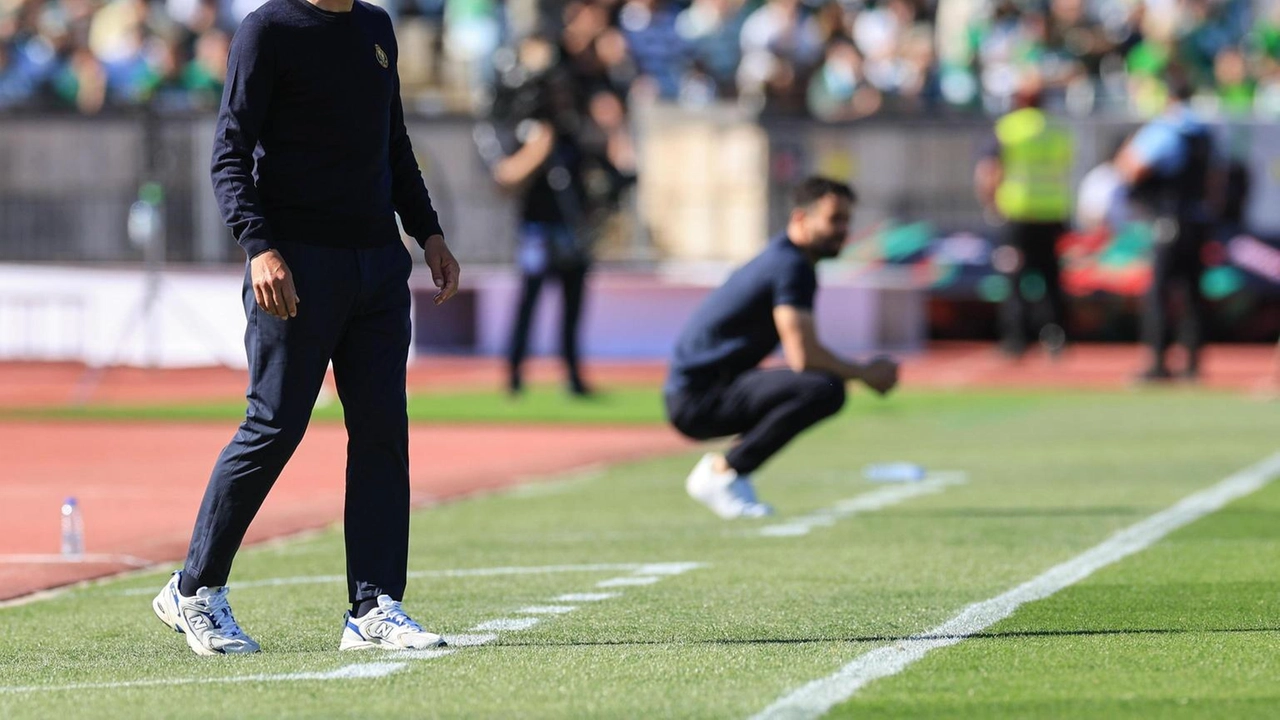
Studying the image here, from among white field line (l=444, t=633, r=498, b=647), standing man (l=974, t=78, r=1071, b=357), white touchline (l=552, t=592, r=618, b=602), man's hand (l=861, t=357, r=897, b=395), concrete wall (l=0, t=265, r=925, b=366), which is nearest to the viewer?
white field line (l=444, t=633, r=498, b=647)

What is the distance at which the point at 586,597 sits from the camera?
309 inches

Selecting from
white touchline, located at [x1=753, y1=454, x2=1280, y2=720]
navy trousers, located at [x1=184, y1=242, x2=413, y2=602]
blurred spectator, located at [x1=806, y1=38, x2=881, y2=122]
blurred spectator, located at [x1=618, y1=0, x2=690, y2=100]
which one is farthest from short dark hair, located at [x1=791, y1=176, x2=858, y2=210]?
blurred spectator, located at [x1=618, y1=0, x2=690, y2=100]

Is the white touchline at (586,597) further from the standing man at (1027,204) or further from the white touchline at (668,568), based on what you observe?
the standing man at (1027,204)

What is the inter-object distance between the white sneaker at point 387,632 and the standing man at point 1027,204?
16.9 meters

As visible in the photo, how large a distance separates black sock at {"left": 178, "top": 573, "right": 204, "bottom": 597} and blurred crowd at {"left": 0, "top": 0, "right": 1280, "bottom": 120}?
1860 cm

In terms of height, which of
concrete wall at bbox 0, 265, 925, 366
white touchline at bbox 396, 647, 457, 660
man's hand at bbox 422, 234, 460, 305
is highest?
man's hand at bbox 422, 234, 460, 305

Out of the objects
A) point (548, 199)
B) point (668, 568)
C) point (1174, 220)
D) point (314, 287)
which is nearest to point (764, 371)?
point (668, 568)

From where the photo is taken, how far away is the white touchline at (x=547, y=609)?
7.48m

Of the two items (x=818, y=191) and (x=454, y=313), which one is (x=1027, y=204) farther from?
(x=818, y=191)

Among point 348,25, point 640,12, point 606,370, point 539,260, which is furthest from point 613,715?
point 640,12

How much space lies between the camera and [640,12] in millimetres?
26406

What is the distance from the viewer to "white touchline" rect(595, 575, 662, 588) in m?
8.17

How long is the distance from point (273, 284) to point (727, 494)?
4.57m

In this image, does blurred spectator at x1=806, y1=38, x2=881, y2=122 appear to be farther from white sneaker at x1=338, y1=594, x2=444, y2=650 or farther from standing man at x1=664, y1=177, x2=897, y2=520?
white sneaker at x1=338, y1=594, x2=444, y2=650
